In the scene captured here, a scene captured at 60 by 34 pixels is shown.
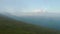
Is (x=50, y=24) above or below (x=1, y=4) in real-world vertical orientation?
below

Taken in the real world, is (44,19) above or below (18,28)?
above

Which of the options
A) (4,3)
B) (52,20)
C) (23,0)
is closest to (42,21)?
(52,20)

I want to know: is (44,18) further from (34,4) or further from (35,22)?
(34,4)

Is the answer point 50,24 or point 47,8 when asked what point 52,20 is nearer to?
point 50,24

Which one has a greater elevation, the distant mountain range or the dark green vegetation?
the distant mountain range

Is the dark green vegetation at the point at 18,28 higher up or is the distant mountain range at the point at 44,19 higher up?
the distant mountain range at the point at 44,19

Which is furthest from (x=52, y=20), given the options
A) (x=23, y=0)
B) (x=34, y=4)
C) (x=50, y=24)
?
(x=23, y=0)

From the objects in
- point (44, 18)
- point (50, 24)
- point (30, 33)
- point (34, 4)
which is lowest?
point (30, 33)
